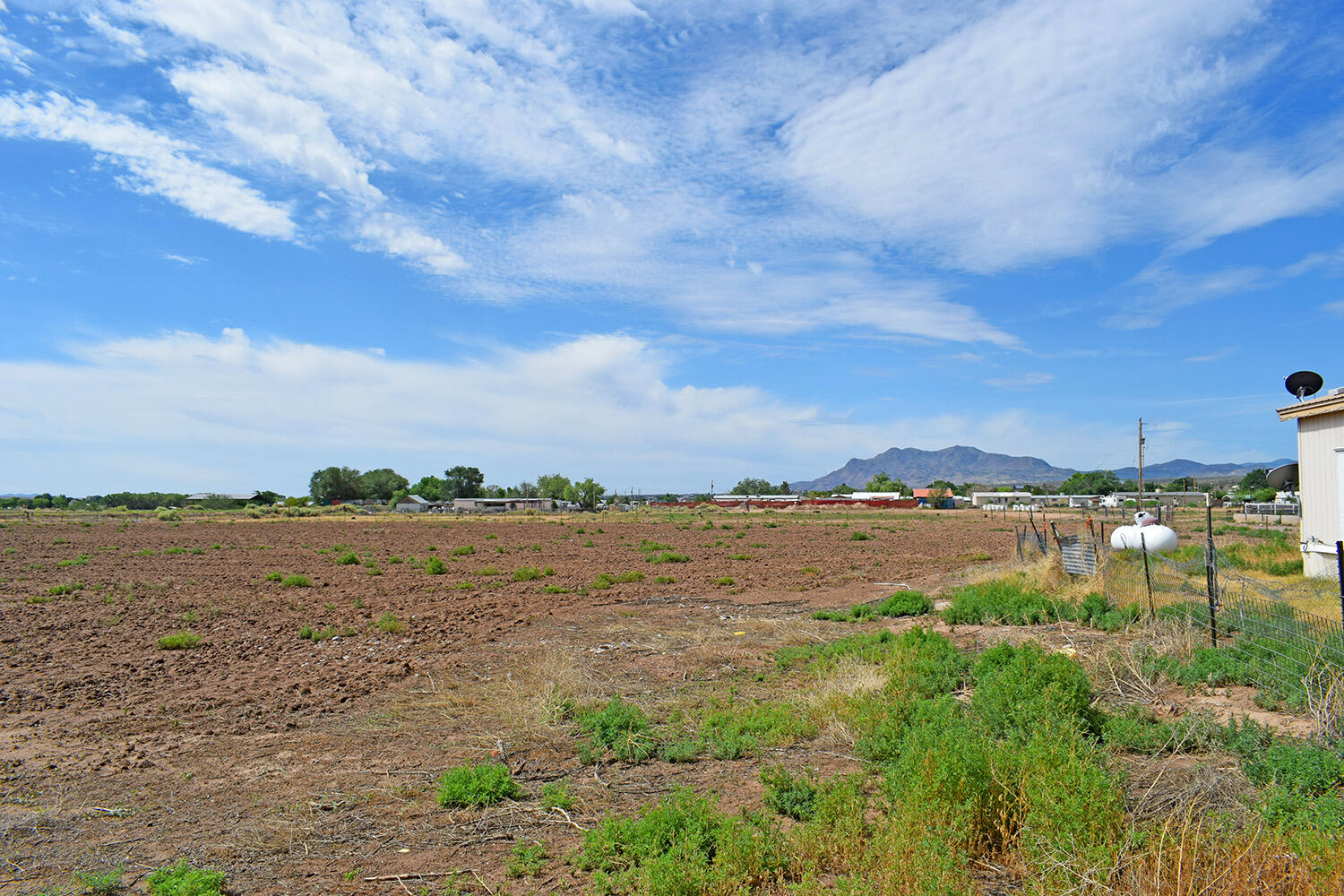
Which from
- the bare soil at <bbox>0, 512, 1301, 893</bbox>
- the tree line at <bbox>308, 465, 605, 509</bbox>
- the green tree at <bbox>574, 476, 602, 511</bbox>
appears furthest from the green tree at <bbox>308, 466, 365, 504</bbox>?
the bare soil at <bbox>0, 512, 1301, 893</bbox>

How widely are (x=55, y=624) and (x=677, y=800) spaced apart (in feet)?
57.9

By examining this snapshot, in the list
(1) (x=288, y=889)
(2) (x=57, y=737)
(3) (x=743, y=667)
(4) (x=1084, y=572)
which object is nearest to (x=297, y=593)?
(2) (x=57, y=737)

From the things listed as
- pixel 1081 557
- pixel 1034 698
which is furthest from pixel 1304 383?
pixel 1034 698

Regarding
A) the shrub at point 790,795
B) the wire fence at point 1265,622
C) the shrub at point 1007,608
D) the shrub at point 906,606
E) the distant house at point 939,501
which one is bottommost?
the shrub at point 790,795

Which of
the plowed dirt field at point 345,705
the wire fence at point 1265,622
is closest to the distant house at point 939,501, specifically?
the plowed dirt field at point 345,705

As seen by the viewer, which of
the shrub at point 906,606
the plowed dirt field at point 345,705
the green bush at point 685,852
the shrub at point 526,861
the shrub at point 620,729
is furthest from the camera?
the shrub at point 906,606

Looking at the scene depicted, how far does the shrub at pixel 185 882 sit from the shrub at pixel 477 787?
188 cm

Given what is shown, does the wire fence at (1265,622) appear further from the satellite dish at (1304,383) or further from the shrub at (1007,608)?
the satellite dish at (1304,383)

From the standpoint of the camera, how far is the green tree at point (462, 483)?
625ft

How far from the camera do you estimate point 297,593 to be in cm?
2248

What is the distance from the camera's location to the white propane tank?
66.9 ft

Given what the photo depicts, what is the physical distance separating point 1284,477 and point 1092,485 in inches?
7264

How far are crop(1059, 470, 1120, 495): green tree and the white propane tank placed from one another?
17471 centimetres

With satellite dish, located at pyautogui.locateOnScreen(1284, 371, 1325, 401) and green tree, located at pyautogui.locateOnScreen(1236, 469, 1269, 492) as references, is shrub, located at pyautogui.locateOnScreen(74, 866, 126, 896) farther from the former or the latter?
green tree, located at pyautogui.locateOnScreen(1236, 469, 1269, 492)
